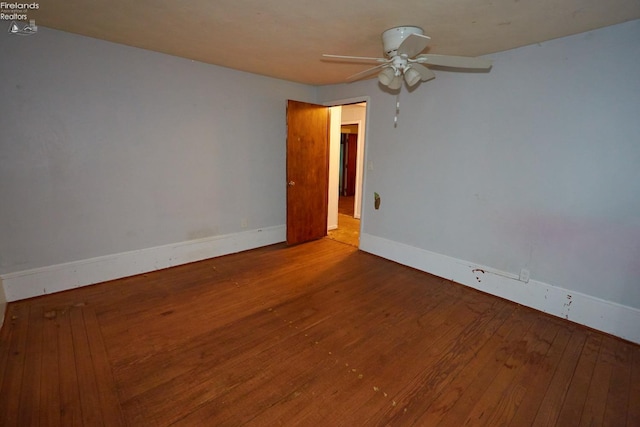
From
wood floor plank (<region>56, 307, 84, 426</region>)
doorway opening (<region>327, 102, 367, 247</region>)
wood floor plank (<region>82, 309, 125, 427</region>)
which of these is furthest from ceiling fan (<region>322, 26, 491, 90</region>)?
wood floor plank (<region>56, 307, 84, 426</region>)

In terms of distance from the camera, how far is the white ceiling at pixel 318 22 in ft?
6.14

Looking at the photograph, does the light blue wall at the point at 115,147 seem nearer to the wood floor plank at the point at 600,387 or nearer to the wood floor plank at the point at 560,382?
the wood floor plank at the point at 560,382

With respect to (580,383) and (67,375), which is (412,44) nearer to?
(580,383)

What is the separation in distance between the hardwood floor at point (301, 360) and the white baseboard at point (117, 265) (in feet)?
0.38

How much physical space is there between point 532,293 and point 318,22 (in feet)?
9.91

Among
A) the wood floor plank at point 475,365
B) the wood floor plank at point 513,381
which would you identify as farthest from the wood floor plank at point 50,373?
the wood floor plank at point 513,381

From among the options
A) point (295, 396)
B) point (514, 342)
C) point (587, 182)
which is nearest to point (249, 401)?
point (295, 396)

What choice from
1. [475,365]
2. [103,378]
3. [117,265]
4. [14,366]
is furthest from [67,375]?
[475,365]

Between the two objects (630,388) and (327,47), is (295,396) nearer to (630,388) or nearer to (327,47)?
(630,388)

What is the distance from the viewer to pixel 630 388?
5.91 feet

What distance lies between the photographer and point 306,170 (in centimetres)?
432

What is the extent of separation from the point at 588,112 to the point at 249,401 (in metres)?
3.23

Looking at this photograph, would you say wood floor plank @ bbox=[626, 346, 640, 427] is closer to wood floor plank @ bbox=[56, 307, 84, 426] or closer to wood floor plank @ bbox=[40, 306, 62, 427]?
wood floor plank @ bbox=[56, 307, 84, 426]

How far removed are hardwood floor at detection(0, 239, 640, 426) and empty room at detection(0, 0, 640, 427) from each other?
0.06 ft
